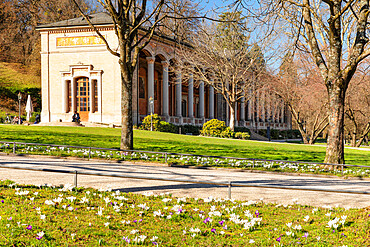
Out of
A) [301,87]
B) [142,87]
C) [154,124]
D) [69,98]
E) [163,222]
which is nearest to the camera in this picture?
[163,222]

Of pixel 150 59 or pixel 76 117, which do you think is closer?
pixel 76 117

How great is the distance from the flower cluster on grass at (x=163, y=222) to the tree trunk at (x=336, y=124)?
8.81 m

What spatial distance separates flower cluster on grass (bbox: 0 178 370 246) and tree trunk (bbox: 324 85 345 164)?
28.9 ft

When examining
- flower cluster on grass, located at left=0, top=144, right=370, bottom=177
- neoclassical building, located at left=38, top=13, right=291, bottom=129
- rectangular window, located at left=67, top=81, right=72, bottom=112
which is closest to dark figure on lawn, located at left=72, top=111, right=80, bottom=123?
neoclassical building, located at left=38, top=13, right=291, bottom=129

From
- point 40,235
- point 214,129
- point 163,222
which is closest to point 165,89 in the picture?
point 214,129

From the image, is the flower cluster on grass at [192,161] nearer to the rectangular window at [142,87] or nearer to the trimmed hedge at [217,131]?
the trimmed hedge at [217,131]

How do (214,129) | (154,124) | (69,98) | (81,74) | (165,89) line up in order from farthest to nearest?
(165,89) < (69,98) < (81,74) < (214,129) < (154,124)

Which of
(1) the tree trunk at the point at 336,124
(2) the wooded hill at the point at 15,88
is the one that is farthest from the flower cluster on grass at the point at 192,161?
(2) the wooded hill at the point at 15,88

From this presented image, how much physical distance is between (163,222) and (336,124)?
1169 centimetres

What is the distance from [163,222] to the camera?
5922mm

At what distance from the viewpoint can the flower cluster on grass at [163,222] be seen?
5066 mm

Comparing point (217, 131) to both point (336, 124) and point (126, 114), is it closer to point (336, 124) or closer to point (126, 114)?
point (126, 114)

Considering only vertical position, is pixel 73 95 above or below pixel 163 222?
above

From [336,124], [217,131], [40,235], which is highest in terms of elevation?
[336,124]
